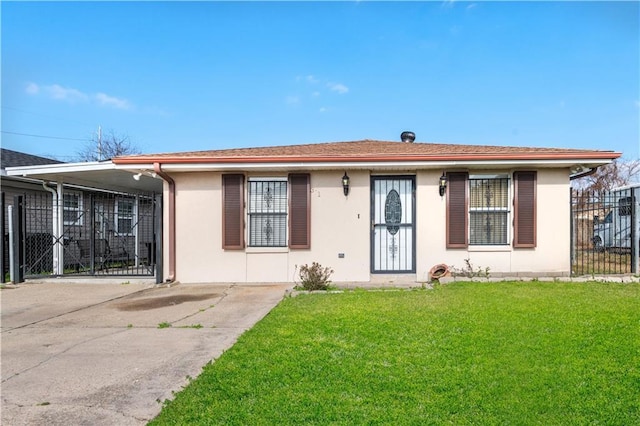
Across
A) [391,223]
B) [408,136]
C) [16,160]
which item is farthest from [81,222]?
[408,136]

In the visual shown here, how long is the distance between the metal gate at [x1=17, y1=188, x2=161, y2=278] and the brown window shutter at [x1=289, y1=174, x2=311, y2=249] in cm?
410

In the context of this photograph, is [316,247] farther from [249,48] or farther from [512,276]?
[249,48]

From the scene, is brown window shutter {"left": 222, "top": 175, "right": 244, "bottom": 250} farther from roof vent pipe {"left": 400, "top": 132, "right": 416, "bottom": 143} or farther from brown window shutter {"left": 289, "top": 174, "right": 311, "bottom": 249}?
roof vent pipe {"left": 400, "top": 132, "right": 416, "bottom": 143}

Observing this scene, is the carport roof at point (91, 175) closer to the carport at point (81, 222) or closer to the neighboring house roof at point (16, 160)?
the carport at point (81, 222)

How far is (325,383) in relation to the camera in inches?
118

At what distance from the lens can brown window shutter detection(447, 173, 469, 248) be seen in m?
8.16

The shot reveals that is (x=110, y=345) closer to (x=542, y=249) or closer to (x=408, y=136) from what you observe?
(x=542, y=249)

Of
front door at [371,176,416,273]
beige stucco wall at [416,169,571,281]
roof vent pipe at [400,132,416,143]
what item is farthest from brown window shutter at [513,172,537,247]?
roof vent pipe at [400,132,416,143]

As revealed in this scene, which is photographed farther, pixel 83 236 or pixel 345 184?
pixel 83 236

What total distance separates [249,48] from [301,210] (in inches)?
340

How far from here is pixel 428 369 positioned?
127 inches

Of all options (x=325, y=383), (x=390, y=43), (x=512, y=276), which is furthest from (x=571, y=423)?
(x=390, y=43)

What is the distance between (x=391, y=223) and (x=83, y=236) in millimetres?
10396

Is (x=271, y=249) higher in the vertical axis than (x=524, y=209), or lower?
lower
